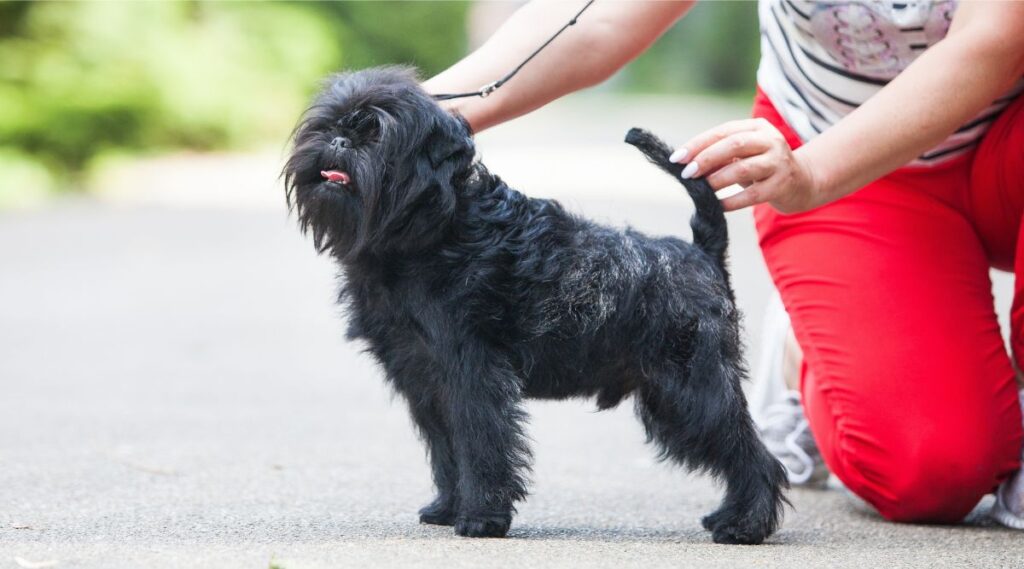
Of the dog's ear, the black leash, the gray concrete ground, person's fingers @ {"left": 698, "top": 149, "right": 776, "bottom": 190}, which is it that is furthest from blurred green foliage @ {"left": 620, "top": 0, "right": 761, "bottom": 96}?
the dog's ear

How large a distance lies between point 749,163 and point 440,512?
1031 millimetres

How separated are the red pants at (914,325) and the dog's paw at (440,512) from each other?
1.07 m

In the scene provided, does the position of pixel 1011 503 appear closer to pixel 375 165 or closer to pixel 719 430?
pixel 719 430

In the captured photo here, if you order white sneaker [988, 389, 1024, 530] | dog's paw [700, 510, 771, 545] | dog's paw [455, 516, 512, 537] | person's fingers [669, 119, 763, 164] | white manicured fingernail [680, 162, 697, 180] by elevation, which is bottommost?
white sneaker [988, 389, 1024, 530]

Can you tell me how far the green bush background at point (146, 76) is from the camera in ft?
48.5

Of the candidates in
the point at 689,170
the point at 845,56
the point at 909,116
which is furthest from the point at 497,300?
the point at 845,56

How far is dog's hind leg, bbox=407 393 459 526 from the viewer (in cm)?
295

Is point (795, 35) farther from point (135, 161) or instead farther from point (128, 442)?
point (135, 161)

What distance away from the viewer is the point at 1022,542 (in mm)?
3113

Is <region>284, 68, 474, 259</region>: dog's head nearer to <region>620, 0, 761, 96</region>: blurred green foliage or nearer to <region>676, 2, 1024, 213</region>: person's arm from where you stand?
<region>676, 2, 1024, 213</region>: person's arm

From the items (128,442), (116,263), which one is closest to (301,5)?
(116,263)

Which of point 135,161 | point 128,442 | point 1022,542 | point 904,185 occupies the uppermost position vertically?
point 135,161

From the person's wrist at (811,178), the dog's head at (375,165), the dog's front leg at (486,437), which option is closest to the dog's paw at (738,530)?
the dog's front leg at (486,437)

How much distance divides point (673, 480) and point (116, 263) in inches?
265
